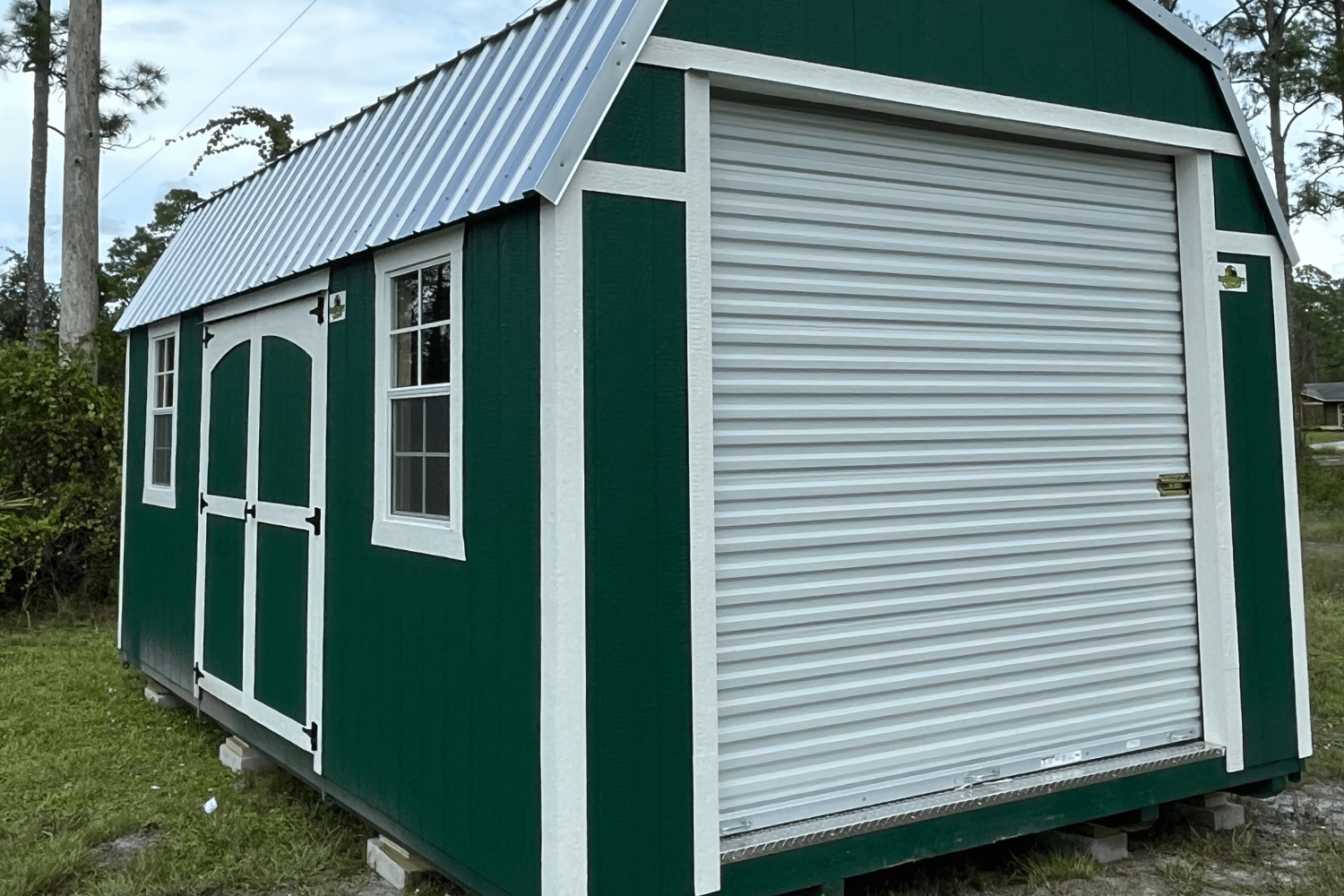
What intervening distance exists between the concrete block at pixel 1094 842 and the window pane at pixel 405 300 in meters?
3.34

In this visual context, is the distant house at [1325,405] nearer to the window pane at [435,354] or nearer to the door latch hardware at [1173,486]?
the door latch hardware at [1173,486]

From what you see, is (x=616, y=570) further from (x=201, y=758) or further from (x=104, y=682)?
(x=104, y=682)

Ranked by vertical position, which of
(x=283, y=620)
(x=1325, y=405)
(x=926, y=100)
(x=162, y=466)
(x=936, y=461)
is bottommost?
(x=283, y=620)

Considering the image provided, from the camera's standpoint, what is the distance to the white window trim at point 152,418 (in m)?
7.11

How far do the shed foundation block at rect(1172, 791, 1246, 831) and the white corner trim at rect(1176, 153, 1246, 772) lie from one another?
212 mm

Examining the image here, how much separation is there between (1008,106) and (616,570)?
246 centimetres

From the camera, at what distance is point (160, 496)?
24.3 ft

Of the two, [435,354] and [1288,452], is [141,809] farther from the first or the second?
[1288,452]

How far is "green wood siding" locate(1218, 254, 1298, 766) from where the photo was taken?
16.3 ft

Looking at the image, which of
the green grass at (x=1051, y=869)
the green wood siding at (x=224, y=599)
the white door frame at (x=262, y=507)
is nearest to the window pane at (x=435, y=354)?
the white door frame at (x=262, y=507)

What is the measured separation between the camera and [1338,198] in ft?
62.5

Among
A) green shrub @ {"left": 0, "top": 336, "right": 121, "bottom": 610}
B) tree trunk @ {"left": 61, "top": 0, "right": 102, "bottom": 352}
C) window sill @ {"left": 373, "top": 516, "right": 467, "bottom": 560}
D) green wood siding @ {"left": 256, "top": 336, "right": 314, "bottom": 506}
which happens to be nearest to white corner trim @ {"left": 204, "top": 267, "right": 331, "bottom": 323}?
green wood siding @ {"left": 256, "top": 336, "right": 314, "bottom": 506}

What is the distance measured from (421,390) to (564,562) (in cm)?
121

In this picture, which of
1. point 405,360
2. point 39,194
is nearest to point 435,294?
Result: point 405,360
